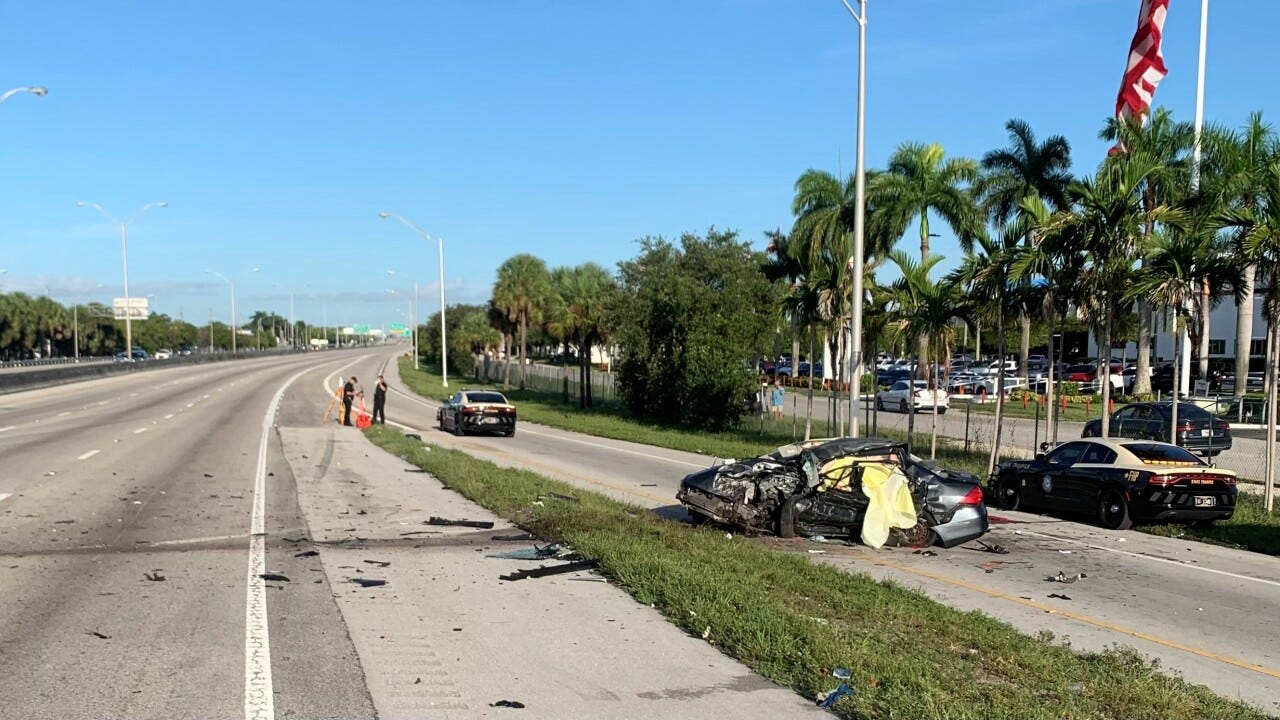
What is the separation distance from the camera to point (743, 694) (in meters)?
6.54

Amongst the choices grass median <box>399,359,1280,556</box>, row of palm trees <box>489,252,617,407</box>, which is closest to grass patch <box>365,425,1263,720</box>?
grass median <box>399,359,1280,556</box>

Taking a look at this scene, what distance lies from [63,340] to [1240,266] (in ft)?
516

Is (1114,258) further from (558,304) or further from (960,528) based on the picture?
(558,304)

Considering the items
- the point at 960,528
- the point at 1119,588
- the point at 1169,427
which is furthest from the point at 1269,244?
the point at 1169,427

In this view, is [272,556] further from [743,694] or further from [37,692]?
[743,694]

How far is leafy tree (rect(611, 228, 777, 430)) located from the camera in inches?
1395

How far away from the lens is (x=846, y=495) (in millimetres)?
12922

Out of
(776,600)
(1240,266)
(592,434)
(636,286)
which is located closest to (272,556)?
(776,600)

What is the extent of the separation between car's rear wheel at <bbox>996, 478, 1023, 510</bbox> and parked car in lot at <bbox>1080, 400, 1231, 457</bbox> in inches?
333

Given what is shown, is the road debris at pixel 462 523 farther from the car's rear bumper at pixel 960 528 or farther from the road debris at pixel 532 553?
the car's rear bumper at pixel 960 528

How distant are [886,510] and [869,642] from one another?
17.4 feet

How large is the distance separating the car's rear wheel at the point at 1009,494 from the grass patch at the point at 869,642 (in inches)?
286

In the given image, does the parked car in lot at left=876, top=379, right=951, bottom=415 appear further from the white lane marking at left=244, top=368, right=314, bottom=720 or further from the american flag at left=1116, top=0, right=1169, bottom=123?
the white lane marking at left=244, top=368, right=314, bottom=720

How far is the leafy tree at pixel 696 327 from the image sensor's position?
3544 centimetres
